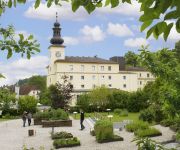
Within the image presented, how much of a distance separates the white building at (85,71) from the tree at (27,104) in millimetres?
30335

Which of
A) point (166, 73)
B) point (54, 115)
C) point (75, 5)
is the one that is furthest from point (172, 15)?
point (54, 115)

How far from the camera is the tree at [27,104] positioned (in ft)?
206

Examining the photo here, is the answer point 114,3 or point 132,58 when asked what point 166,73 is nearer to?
point 132,58

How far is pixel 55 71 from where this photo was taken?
9712 centimetres

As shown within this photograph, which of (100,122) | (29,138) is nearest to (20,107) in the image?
(29,138)

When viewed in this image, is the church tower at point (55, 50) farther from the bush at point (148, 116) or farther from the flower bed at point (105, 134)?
the flower bed at point (105, 134)

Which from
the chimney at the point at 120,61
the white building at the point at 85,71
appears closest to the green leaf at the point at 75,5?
the white building at the point at 85,71

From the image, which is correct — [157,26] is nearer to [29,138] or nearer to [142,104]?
[29,138]

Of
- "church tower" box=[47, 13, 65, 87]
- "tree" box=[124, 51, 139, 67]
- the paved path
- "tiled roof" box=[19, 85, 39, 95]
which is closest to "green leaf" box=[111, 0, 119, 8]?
"tree" box=[124, 51, 139, 67]

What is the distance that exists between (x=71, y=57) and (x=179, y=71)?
91.8m

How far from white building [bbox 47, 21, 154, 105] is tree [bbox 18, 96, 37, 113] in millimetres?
30335

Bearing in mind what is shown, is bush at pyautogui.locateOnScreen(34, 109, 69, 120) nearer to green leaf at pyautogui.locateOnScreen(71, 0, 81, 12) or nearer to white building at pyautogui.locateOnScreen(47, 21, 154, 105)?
green leaf at pyautogui.locateOnScreen(71, 0, 81, 12)

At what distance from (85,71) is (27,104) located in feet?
123

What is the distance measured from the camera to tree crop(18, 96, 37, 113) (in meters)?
62.8
